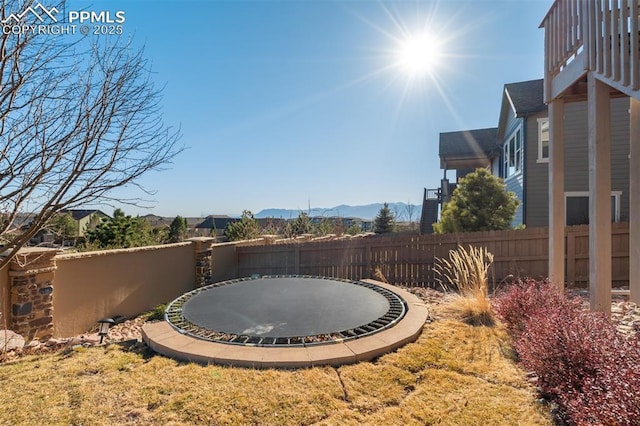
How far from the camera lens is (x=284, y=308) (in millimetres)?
4012

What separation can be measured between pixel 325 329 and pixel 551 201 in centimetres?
392

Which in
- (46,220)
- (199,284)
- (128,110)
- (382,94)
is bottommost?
(199,284)

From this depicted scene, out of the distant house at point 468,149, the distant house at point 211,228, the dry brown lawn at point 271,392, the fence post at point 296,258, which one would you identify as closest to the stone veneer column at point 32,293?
the dry brown lawn at point 271,392

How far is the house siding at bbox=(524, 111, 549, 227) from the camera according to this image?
9727mm

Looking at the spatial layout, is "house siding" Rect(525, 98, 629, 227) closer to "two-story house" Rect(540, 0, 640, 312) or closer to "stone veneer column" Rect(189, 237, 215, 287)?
"two-story house" Rect(540, 0, 640, 312)

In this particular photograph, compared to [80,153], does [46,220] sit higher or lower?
lower

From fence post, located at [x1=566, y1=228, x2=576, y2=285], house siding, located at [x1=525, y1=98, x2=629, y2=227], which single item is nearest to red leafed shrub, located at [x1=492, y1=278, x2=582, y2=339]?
fence post, located at [x1=566, y1=228, x2=576, y2=285]

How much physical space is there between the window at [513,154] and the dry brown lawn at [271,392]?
10.1 m

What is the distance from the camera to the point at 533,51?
734cm

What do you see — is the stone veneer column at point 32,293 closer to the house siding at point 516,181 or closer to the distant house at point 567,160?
the house siding at point 516,181

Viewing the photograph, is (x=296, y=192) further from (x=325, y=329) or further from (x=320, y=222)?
(x=325, y=329)

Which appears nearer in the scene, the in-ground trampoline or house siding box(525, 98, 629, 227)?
the in-ground trampoline

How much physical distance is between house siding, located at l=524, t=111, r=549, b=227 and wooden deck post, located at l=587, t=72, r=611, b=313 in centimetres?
737

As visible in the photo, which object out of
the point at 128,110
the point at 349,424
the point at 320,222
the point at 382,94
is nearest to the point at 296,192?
the point at 320,222
